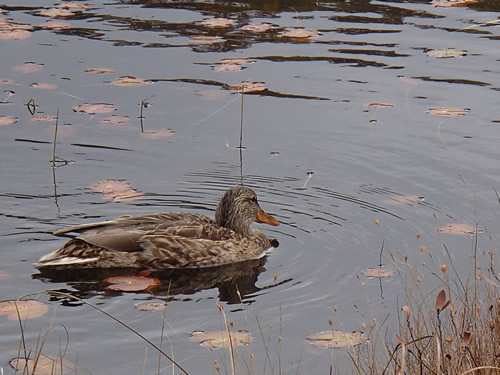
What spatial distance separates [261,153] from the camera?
996 cm

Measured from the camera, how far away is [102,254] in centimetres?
830

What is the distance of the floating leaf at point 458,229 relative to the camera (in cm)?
838

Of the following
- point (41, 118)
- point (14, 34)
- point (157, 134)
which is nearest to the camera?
point (157, 134)

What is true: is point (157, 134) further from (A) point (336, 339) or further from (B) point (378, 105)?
(A) point (336, 339)

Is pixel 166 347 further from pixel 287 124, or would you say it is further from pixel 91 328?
pixel 287 124

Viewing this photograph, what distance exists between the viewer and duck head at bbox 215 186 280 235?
872cm

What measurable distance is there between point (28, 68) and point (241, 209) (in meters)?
4.25

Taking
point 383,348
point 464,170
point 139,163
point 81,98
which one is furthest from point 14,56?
point 383,348

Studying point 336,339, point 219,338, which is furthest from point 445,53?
point 219,338

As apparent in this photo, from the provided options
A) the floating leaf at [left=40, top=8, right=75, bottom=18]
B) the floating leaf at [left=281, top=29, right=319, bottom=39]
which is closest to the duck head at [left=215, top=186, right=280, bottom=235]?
the floating leaf at [left=281, top=29, right=319, bottom=39]

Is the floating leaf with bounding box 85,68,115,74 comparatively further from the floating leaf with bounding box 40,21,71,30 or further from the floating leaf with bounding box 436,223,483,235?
the floating leaf with bounding box 436,223,483,235

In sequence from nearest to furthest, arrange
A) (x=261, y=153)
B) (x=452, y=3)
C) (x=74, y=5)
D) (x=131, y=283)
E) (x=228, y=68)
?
(x=131, y=283)
(x=261, y=153)
(x=228, y=68)
(x=74, y=5)
(x=452, y=3)

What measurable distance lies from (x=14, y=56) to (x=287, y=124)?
3686mm

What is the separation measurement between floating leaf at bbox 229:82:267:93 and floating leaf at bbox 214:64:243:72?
0.55 meters
